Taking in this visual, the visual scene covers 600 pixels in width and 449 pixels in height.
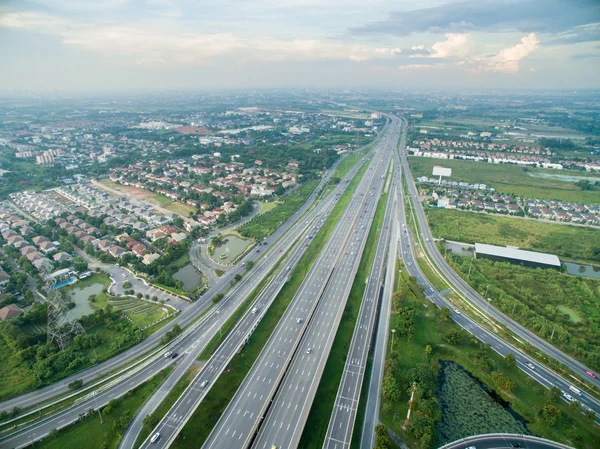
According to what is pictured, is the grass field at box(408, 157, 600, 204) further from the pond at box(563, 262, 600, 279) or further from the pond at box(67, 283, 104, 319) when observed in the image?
the pond at box(67, 283, 104, 319)

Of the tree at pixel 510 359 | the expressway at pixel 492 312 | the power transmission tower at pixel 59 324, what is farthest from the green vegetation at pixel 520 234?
the power transmission tower at pixel 59 324

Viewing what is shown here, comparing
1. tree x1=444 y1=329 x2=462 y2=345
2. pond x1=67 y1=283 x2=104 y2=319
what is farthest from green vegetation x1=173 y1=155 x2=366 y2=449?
pond x1=67 y1=283 x2=104 y2=319

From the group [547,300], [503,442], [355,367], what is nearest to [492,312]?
[547,300]

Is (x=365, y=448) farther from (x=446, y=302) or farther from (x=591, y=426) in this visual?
(x=446, y=302)

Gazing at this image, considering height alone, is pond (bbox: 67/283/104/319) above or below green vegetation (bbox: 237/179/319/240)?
below

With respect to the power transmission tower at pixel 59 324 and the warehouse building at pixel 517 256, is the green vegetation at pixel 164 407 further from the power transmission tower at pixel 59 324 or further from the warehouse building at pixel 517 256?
the warehouse building at pixel 517 256

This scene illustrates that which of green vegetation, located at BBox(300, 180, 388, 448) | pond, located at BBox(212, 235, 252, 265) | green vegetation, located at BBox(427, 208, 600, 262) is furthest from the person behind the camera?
green vegetation, located at BBox(427, 208, 600, 262)
